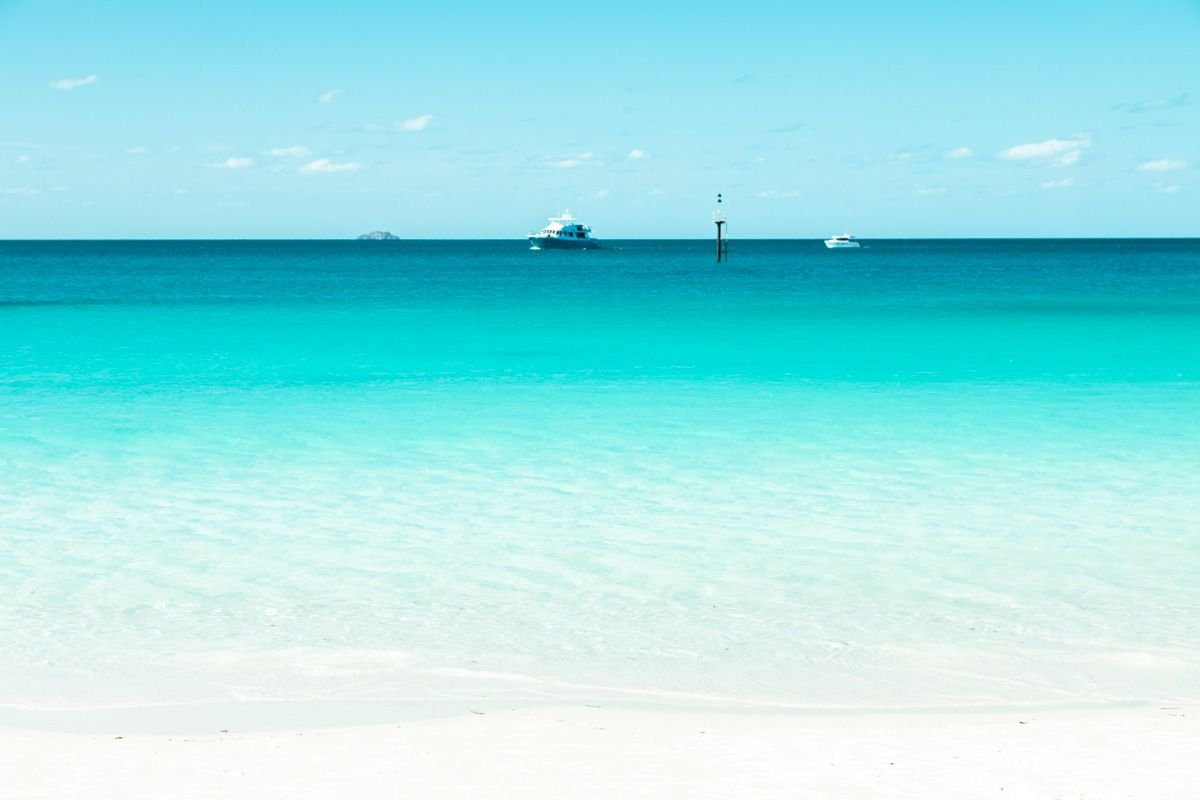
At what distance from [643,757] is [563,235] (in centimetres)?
13730

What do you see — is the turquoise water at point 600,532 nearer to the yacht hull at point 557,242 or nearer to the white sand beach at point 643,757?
the white sand beach at point 643,757

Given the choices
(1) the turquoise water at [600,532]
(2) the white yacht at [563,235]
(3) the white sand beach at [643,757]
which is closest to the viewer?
(3) the white sand beach at [643,757]

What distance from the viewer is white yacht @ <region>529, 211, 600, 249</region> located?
140 metres

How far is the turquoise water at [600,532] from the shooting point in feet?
20.9

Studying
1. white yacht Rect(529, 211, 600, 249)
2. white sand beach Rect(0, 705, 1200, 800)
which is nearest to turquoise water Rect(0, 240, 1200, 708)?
white sand beach Rect(0, 705, 1200, 800)

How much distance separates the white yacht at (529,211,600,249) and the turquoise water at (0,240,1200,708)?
119 metres

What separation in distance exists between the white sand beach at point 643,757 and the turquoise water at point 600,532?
405mm

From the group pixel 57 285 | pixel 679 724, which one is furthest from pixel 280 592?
pixel 57 285

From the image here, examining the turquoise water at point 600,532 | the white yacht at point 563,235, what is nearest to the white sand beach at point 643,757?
the turquoise water at point 600,532

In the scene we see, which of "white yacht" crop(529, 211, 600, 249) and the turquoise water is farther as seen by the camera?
"white yacht" crop(529, 211, 600, 249)

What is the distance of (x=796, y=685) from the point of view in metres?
6.14

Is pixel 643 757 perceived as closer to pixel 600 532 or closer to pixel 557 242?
pixel 600 532

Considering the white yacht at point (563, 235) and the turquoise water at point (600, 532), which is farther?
the white yacht at point (563, 235)

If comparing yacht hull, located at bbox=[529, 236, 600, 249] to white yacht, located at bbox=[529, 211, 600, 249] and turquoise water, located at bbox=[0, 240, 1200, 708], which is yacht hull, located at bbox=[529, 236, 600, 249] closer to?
white yacht, located at bbox=[529, 211, 600, 249]
